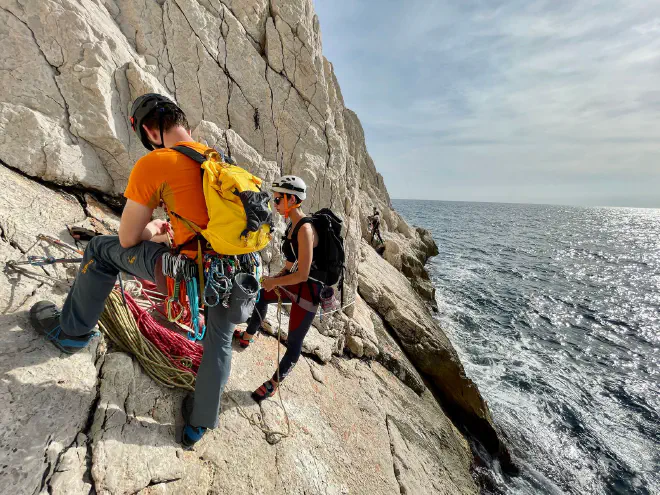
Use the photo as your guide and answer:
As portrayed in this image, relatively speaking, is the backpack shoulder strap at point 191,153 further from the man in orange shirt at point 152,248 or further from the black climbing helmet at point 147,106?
the black climbing helmet at point 147,106

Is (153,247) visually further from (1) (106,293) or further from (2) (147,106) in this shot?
(2) (147,106)

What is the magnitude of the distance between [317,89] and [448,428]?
974 cm

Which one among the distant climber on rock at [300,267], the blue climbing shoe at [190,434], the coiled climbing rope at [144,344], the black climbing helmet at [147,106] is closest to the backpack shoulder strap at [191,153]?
the black climbing helmet at [147,106]

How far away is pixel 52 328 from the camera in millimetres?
3086

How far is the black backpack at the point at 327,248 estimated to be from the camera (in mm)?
4152

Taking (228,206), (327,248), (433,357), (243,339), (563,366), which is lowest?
(563,366)

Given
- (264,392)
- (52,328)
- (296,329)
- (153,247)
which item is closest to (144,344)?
(52,328)

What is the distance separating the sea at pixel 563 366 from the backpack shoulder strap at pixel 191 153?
10122 mm

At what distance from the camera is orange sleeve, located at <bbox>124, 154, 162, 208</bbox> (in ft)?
8.27

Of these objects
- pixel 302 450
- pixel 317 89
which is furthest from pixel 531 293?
pixel 302 450

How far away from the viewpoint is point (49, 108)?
16.2 feet

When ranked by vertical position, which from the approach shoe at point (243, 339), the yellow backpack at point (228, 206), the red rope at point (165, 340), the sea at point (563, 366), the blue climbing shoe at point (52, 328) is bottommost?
the sea at point (563, 366)

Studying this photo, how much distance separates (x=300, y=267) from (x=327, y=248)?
1.91 feet

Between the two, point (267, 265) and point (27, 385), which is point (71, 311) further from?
point (267, 265)
